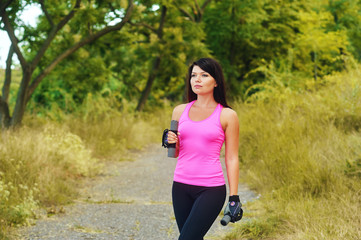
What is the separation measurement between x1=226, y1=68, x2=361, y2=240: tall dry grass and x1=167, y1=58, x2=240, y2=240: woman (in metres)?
1.50

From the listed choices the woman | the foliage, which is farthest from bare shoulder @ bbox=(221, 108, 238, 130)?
the foliage

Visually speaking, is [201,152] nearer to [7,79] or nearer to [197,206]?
[197,206]

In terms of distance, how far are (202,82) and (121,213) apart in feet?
10.7

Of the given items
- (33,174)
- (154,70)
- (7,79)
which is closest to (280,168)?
(33,174)

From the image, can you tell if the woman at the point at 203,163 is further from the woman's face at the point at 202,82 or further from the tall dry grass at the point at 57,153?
the tall dry grass at the point at 57,153

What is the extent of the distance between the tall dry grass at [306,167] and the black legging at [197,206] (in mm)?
1517

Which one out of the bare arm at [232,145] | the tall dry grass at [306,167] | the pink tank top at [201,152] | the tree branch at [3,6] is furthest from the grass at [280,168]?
the tree branch at [3,6]

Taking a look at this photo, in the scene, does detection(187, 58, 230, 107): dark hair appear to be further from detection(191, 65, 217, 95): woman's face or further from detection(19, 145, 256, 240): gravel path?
detection(19, 145, 256, 240): gravel path

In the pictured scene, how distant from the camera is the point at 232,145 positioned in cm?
262

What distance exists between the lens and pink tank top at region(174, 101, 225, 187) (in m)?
2.55

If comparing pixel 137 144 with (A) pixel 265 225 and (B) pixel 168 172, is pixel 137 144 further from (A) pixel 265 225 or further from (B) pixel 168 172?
(A) pixel 265 225

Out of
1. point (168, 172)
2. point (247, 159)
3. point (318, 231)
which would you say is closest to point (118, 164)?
point (168, 172)

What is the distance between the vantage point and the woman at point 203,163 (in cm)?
249

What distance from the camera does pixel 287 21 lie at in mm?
17797
